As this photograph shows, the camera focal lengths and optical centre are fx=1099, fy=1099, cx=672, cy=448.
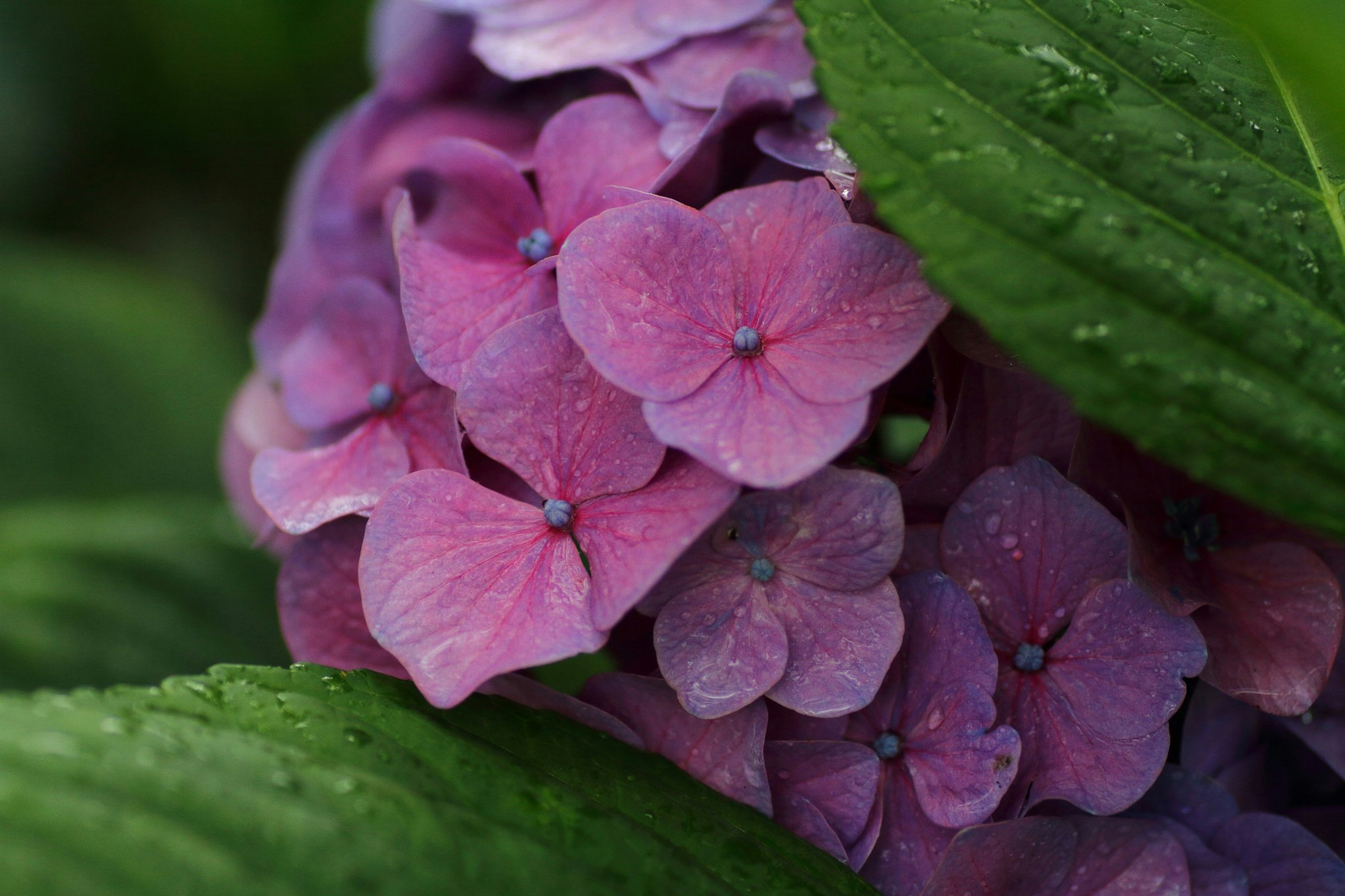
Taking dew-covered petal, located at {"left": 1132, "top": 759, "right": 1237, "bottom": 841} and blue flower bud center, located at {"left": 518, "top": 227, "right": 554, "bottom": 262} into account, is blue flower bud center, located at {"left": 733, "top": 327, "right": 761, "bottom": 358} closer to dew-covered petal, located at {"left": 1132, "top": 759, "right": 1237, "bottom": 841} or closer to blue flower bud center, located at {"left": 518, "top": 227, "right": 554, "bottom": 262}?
blue flower bud center, located at {"left": 518, "top": 227, "right": 554, "bottom": 262}

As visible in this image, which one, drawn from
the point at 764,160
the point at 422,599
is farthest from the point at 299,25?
the point at 422,599

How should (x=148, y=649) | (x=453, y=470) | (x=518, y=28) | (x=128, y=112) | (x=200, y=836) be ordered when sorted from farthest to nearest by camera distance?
(x=128, y=112) < (x=148, y=649) < (x=518, y=28) < (x=453, y=470) < (x=200, y=836)

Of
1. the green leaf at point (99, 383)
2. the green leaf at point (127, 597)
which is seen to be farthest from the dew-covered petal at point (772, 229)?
the green leaf at point (99, 383)

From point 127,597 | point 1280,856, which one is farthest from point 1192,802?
point 127,597

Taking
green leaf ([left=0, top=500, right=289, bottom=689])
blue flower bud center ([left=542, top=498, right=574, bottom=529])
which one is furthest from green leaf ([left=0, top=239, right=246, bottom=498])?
blue flower bud center ([left=542, top=498, right=574, bottom=529])

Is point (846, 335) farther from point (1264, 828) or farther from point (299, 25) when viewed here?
point (299, 25)

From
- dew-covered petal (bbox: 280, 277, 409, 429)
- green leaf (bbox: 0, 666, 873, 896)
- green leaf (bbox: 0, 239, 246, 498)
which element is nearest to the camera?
green leaf (bbox: 0, 666, 873, 896)
